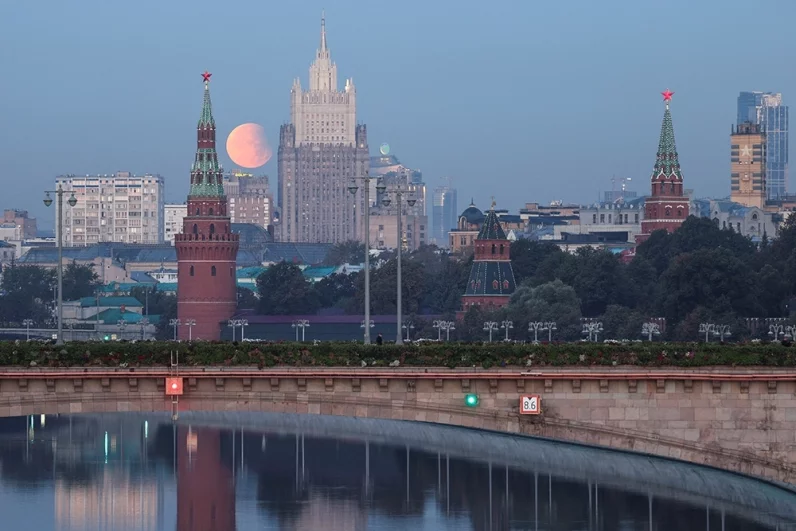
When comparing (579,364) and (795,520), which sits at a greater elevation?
(579,364)

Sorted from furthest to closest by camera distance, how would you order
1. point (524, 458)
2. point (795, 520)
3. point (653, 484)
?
1. point (524, 458)
2. point (653, 484)
3. point (795, 520)

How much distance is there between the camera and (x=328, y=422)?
140 m

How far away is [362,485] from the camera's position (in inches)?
4058

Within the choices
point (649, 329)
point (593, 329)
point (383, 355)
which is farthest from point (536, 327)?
point (383, 355)

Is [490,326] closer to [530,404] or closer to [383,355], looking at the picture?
[383,355]

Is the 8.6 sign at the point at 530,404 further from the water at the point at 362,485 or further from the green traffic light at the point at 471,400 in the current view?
the water at the point at 362,485

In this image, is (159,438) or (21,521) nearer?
(21,521)

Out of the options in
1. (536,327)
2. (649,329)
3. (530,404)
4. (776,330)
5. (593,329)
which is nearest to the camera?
(530,404)

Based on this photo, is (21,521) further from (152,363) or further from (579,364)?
(579,364)

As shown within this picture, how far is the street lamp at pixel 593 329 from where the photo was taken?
180m

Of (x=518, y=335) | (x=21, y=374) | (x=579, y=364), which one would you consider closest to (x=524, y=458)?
(x=579, y=364)

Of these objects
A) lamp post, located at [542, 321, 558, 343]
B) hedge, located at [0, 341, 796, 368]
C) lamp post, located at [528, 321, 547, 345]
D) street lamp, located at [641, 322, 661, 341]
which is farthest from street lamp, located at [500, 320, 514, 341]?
hedge, located at [0, 341, 796, 368]

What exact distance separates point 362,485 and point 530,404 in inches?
1124

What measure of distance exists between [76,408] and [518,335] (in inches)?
4597
